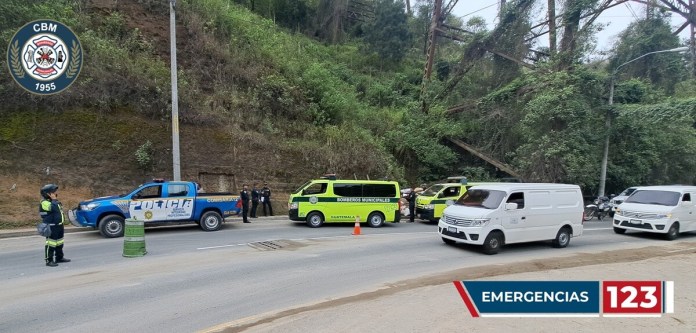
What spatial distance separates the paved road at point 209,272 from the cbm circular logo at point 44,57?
7448 mm

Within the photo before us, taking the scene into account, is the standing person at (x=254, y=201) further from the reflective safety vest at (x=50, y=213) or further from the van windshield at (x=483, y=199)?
the van windshield at (x=483, y=199)

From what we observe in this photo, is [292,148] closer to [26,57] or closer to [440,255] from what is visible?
[26,57]

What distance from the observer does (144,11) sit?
2500 cm

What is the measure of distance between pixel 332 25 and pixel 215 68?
18.4m

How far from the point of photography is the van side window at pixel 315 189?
54.0 feet

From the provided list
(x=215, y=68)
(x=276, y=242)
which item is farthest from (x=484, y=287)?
(x=215, y=68)

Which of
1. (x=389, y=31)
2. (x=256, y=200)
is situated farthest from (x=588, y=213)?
(x=389, y=31)

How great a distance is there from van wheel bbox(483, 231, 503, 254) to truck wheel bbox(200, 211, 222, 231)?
935 cm

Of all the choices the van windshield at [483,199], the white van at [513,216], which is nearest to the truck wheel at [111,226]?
the white van at [513,216]

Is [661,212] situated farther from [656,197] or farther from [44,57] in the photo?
[44,57]

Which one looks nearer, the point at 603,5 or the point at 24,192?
the point at 24,192

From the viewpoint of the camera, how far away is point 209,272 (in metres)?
8.80

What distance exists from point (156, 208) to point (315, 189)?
5.79 m

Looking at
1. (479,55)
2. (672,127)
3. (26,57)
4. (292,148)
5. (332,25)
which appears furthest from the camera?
(332,25)
